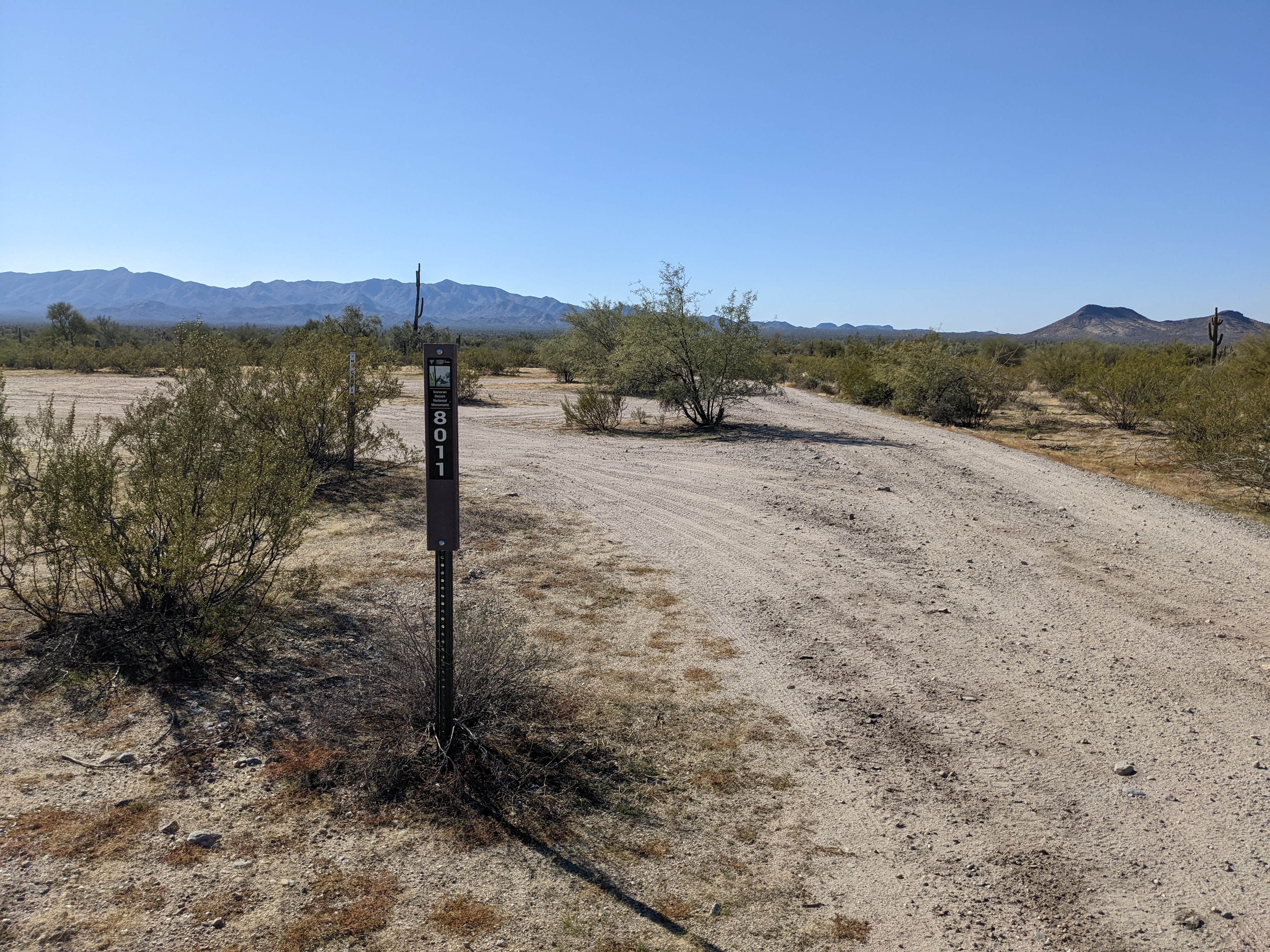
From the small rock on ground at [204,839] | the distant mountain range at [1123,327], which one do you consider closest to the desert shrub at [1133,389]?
the small rock on ground at [204,839]

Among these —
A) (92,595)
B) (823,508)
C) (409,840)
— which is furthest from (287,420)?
(409,840)

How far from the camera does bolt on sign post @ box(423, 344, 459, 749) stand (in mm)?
3891

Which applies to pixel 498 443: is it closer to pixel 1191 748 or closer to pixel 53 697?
pixel 53 697

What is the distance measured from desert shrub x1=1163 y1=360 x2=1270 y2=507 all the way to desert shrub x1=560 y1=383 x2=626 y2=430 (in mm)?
13187

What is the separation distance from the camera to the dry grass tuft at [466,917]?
326 centimetres

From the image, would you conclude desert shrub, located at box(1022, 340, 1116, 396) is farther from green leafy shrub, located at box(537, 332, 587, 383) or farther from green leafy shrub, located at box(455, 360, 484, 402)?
green leafy shrub, located at box(455, 360, 484, 402)

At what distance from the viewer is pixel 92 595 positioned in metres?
6.12

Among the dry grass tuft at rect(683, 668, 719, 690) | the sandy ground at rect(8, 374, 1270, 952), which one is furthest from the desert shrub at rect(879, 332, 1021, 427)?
the dry grass tuft at rect(683, 668, 719, 690)

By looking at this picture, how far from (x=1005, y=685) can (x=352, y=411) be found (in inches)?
396

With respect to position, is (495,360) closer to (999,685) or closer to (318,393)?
(318,393)

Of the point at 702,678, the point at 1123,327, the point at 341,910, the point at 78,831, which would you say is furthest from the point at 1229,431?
the point at 1123,327

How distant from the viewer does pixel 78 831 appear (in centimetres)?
373

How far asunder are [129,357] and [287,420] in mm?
35873

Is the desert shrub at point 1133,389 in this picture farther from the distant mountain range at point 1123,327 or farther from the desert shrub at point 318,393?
the distant mountain range at point 1123,327
